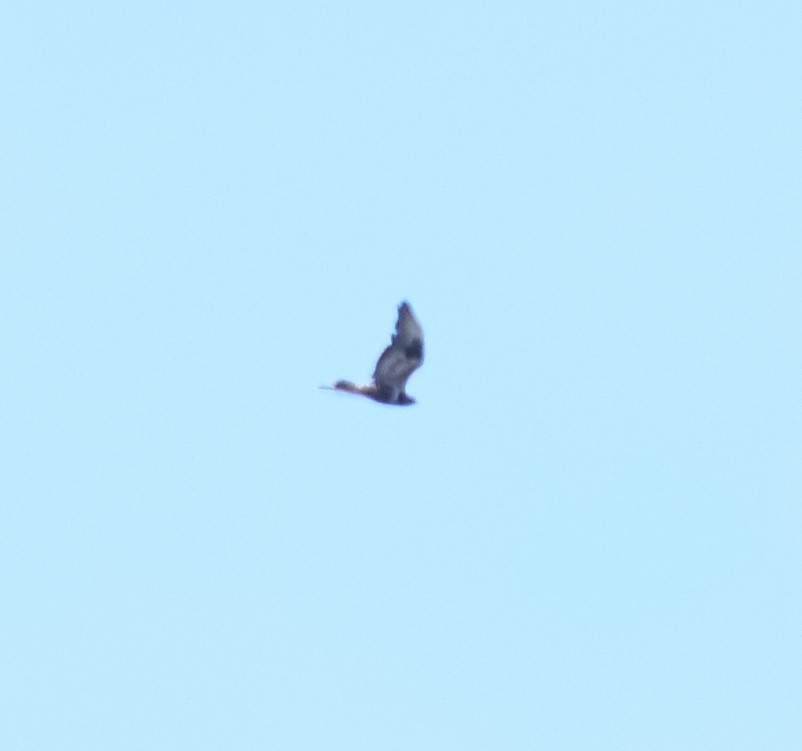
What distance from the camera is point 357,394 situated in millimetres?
79062

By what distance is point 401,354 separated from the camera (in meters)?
78.2

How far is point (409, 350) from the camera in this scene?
7812cm

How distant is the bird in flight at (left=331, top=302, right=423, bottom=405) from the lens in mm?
77688

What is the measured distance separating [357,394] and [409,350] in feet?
6.33

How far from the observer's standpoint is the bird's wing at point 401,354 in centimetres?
7762

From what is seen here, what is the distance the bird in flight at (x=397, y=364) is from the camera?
77.7 meters

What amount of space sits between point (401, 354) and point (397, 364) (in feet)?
1.06

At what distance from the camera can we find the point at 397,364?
257 feet

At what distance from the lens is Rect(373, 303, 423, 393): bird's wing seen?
77.6 metres
